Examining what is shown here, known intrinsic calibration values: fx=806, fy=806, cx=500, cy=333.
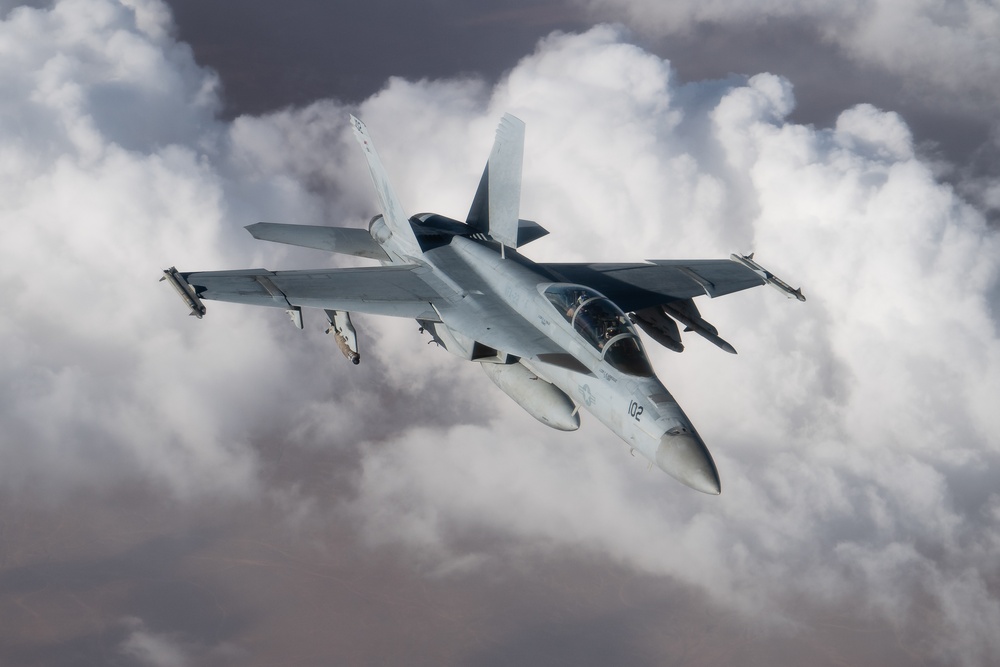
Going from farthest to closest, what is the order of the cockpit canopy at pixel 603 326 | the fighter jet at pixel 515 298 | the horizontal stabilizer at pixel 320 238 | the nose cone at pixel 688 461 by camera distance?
the horizontal stabilizer at pixel 320 238 → the cockpit canopy at pixel 603 326 → the fighter jet at pixel 515 298 → the nose cone at pixel 688 461

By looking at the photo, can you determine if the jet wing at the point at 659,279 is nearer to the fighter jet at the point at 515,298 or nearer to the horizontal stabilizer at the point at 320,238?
the fighter jet at the point at 515,298

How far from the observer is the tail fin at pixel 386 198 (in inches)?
840

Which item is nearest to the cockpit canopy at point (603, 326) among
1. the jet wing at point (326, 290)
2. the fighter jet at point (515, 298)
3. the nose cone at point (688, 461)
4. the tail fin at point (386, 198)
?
the fighter jet at point (515, 298)

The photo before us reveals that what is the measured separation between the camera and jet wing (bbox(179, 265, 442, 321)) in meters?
18.7

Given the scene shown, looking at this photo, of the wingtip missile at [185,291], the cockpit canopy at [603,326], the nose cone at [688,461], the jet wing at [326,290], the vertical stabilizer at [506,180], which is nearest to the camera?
the nose cone at [688,461]

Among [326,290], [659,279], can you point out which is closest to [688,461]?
[659,279]

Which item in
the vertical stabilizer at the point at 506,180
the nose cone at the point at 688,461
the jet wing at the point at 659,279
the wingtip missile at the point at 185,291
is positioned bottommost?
the nose cone at the point at 688,461

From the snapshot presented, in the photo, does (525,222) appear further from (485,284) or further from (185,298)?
(185,298)

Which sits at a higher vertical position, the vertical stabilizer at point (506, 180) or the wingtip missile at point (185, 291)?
the vertical stabilizer at point (506, 180)

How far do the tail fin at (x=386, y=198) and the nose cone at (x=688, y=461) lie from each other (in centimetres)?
956

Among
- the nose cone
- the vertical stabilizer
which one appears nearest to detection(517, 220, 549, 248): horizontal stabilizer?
the vertical stabilizer

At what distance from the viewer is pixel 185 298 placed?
707 inches

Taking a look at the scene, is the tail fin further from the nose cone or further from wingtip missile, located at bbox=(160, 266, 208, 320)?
the nose cone

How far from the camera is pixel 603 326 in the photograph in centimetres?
1552
